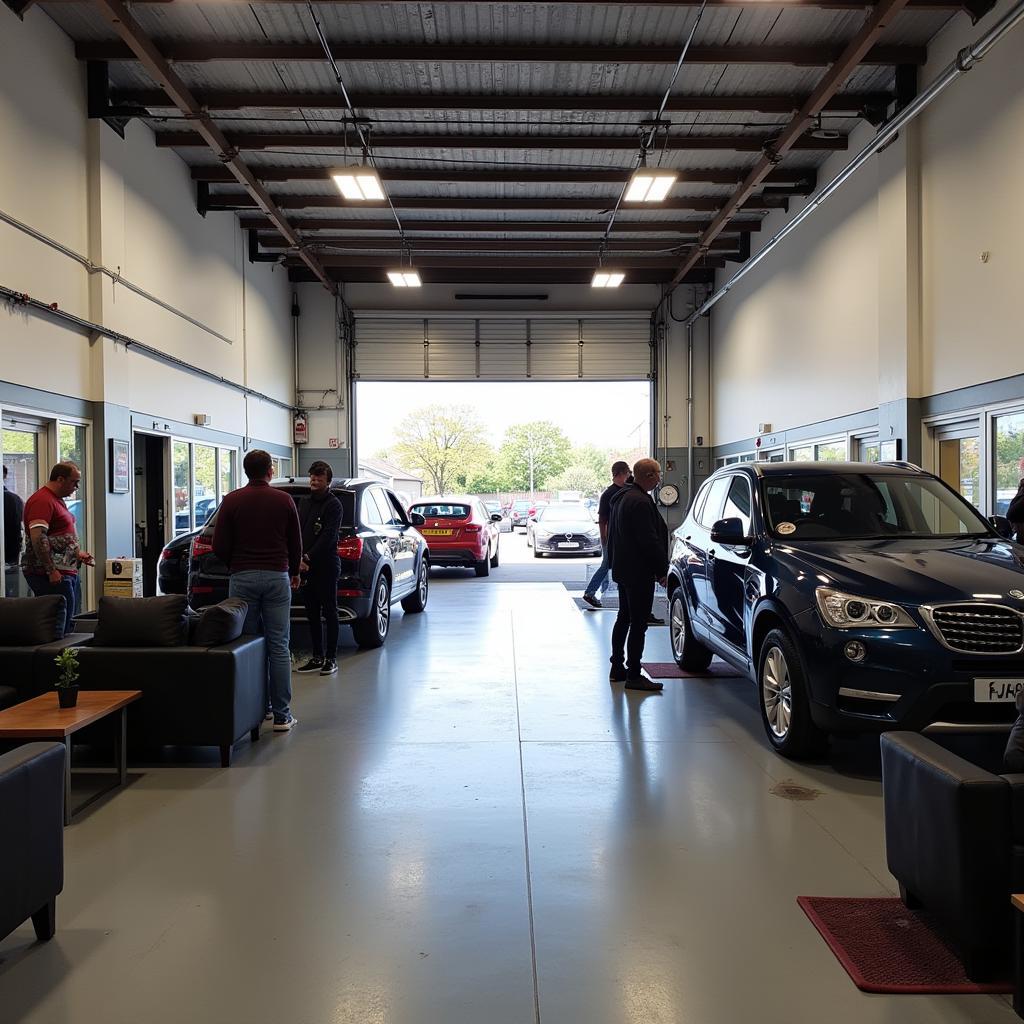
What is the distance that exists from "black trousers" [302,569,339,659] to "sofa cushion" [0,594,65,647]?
2.13 metres

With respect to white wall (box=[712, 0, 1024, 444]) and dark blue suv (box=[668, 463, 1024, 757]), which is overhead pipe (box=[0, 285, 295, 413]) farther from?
white wall (box=[712, 0, 1024, 444])

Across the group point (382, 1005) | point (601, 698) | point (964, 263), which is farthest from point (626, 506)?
point (964, 263)

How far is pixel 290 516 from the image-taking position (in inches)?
205

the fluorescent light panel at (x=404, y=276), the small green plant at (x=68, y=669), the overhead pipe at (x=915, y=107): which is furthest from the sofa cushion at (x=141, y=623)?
the fluorescent light panel at (x=404, y=276)

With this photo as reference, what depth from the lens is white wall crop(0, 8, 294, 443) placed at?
7.85m

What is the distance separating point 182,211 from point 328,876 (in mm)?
11264

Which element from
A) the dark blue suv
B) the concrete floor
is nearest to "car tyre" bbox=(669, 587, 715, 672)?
the dark blue suv

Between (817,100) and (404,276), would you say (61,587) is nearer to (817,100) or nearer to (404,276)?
(817,100)

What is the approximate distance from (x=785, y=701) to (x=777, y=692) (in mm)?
109

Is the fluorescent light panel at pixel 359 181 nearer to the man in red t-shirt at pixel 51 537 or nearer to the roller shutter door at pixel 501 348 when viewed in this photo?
the man in red t-shirt at pixel 51 537

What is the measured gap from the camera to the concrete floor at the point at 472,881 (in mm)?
2359

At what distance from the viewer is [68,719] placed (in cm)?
363

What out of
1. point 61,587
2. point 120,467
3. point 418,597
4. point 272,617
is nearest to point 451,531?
point 418,597

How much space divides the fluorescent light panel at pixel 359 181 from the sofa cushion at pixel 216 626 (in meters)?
6.71
